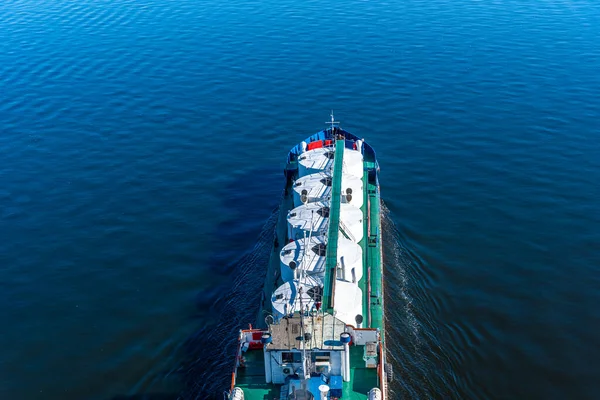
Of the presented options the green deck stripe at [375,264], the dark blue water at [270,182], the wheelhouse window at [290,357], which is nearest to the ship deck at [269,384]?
the wheelhouse window at [290,357]

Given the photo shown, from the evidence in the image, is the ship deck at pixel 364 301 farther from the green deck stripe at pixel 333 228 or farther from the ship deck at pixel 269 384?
the green deck stripe at pixel 333 228

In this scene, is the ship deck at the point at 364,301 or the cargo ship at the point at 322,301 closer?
the cargo ship at the point at 322,301

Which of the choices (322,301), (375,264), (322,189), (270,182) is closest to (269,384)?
(322,301)

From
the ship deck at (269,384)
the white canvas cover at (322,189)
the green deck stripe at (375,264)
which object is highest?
the white canvas cover at (322,189)

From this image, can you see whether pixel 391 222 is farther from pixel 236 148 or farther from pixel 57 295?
pixel 57 295

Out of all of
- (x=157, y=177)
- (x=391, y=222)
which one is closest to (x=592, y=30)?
(x=391, y=222)

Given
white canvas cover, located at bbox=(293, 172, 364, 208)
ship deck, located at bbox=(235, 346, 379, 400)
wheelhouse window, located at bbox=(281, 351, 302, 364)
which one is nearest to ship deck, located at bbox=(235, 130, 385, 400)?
ship deck, located at bbox=(235, 346, 379, 400)

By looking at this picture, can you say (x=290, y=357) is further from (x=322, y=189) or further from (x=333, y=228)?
(x=322, y=189)

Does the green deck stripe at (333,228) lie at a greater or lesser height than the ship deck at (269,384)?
greater
